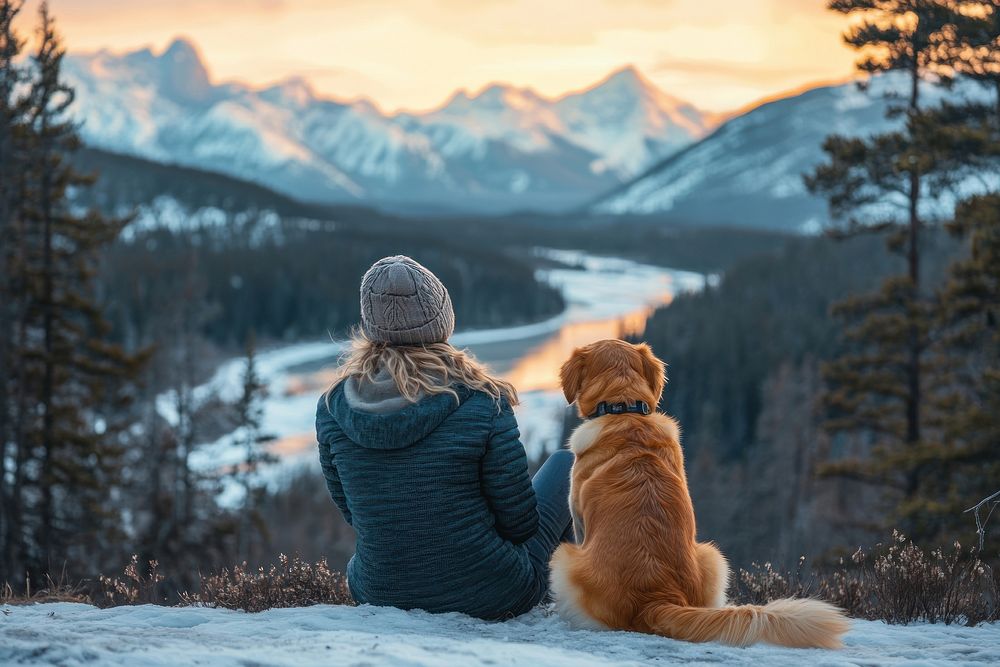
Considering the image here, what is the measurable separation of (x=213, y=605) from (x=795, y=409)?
169 feet

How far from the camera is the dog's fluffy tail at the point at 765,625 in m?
4.14

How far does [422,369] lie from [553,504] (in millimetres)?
1194

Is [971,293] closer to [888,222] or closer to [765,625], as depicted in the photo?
[888,222]

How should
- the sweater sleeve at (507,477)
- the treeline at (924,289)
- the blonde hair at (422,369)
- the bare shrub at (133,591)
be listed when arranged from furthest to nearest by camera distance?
1. the treeline at (924,289)
2. the bare shrub at (133,591)
3. the sweater sleeve at (507,477)
4. the blonde hair at (422,369)

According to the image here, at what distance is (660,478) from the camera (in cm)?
436

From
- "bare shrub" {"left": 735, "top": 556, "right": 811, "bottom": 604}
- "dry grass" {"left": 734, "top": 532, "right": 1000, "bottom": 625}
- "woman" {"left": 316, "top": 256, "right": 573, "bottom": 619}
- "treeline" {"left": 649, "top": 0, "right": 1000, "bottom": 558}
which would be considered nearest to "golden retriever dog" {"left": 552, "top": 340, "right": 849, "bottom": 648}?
"woman" {"left": 316, "top": 256, "right": 573, "bottom": 619}

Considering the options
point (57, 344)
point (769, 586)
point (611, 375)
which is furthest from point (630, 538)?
point (57, 344)

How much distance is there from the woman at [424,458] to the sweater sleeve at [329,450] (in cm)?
1

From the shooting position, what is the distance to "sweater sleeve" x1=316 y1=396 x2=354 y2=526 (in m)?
4.68

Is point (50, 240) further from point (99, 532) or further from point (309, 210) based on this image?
point (309, 210)

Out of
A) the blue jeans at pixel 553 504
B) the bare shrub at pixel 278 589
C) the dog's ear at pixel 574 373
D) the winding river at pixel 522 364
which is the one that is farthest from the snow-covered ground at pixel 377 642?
the winding river at pixel 522 364

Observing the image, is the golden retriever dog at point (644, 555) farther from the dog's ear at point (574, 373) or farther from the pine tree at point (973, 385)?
the pine tree at point (973, 385)

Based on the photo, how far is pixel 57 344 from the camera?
70.9 feet

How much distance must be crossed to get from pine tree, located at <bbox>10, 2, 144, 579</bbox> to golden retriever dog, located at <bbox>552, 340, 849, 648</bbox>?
17693 millimetres
